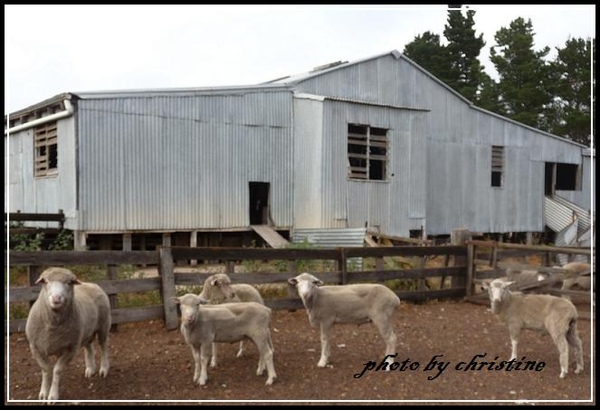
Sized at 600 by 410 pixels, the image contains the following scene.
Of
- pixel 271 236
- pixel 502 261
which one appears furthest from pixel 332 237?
pixel 502 261

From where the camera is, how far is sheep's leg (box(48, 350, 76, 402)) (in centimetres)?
529

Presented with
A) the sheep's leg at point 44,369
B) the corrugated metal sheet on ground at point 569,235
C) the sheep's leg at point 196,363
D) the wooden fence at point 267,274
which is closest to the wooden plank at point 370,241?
the wooden fence at point 267,274

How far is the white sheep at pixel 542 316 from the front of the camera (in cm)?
651

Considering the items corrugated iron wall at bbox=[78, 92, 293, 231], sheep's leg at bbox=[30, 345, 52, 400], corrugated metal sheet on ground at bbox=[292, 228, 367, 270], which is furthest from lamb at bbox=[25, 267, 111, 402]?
corrugated metal sheet on ground at bbox=[292, 228, 367, 270]

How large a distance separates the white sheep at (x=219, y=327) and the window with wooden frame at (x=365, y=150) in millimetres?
12140

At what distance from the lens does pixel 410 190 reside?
63.4 ft

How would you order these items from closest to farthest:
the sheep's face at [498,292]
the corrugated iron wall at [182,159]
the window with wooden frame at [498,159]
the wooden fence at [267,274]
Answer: the sheep's face at [498,292] < the wooden fence at [267,274] < the corrugated iron wall at [182,159] < the window with wooden frame at [498,159]

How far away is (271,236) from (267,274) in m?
7.18

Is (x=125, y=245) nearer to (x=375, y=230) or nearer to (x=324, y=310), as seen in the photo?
(x=375, y=230)

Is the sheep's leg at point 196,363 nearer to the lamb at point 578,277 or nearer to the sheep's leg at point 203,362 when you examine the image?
the sheep's leg at point 203,362

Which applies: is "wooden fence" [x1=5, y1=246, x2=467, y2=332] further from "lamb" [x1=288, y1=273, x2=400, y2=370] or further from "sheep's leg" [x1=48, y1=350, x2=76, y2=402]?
"lamb" [x1=288, y1=273, x2=400, y2=370]

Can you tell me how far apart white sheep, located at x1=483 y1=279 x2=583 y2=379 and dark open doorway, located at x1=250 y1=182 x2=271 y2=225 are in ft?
39.0

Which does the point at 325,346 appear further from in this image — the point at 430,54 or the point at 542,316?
the point at 430,54

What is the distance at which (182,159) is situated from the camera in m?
16.0
